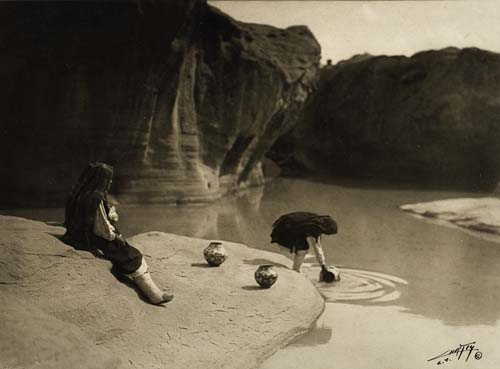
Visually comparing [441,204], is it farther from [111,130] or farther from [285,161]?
[285,161]

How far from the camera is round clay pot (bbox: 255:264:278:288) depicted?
17.8 ft

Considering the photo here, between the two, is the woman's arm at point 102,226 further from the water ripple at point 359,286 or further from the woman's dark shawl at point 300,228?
the water ripple at point 359,286

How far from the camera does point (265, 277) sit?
543 cm

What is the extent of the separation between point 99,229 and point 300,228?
7.84 feet

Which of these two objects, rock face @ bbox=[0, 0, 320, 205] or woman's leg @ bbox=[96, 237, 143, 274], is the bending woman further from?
rock face @ bbox=[0, 0, 320, 205]

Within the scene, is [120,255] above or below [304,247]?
above

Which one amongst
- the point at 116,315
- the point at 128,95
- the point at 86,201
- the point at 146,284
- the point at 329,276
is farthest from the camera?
the point at 128,95

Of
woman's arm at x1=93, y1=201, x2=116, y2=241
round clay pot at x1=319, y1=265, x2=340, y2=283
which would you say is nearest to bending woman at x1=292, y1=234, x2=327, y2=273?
round clay pot at x1=319, y1=265, x2=340, y2=283

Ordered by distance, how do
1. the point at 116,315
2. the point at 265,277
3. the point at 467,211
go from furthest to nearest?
the point at 467,211
the point at 265,277
the point at 116,315

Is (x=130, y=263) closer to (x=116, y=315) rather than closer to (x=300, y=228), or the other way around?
(x=116, y=315)
